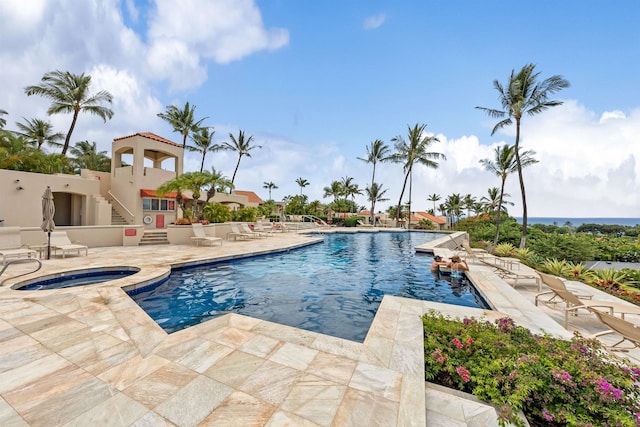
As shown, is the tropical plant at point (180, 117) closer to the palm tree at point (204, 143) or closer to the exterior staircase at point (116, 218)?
the palm tree at point (204, 143)

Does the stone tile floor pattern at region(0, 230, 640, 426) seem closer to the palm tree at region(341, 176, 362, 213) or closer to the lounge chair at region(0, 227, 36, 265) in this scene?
the lounge chair at region(0, 227, 36, 265)

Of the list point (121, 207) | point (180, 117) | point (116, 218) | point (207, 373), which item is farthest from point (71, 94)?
point (207, 373)

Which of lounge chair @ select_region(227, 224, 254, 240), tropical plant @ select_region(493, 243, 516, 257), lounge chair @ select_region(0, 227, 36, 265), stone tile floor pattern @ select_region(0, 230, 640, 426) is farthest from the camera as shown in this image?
lounge chair @ select_region(227, 224, 254, 240)

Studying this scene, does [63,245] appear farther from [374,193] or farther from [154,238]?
[374,193]

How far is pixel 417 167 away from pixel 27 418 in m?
34.1

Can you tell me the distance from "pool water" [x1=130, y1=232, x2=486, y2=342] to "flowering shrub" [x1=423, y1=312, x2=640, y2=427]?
167 centimetres

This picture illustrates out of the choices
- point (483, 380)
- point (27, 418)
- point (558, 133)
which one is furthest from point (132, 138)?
point (558, 133)

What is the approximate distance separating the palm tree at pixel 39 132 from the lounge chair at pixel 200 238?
2016 centimetres

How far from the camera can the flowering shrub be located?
7.97ft

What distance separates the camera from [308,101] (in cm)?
2395

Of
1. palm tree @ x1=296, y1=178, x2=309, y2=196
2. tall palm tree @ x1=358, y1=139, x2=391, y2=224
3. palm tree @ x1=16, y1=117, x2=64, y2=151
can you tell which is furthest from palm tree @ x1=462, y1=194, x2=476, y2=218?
palm tree @ x1=16, y1=117, x2=64, y2=151

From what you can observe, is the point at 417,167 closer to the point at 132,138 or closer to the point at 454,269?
the point at 454,269

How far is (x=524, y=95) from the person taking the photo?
1641 centimetres

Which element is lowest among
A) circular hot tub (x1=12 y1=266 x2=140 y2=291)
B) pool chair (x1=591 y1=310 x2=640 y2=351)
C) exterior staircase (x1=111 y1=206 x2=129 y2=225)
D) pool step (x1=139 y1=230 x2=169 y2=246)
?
circular hot tub (x1=12 y1=266 x2=140 y2=291)
